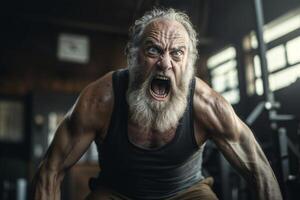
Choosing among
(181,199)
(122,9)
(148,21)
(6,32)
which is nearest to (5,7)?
(6,32)

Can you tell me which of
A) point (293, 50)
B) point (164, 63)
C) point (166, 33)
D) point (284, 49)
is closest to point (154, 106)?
point (164, 63)

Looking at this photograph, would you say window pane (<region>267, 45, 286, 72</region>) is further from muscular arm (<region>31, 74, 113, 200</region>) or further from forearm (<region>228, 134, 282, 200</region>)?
muscular arm (<region>31, 74, 113, 200</region>)

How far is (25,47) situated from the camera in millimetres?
4930

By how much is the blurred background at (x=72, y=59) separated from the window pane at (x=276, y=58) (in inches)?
0.6

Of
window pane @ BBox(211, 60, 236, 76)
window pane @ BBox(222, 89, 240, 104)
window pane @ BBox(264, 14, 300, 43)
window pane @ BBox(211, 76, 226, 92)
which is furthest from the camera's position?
window pane @ BBox(211, 76, 226, 92)

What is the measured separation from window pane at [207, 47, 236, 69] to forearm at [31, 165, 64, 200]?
12.3 ft

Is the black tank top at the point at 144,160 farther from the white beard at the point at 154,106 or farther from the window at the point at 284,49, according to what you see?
the window at the point at 284,49

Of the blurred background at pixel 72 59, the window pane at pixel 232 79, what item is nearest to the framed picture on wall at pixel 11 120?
the blurred background at pixel 72 59

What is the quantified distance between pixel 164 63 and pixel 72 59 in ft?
12.2

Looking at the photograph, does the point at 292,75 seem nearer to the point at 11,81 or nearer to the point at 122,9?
the point at 122,9

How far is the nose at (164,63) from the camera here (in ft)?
4.87

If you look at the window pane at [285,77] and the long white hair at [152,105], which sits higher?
the window pane at [285,77]

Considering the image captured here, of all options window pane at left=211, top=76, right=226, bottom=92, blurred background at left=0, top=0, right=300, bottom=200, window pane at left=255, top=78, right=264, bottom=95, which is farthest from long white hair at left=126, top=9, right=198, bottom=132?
window pane at left=211, top=76, right=226, bottom=92

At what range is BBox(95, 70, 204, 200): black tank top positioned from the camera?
4.98 feet
